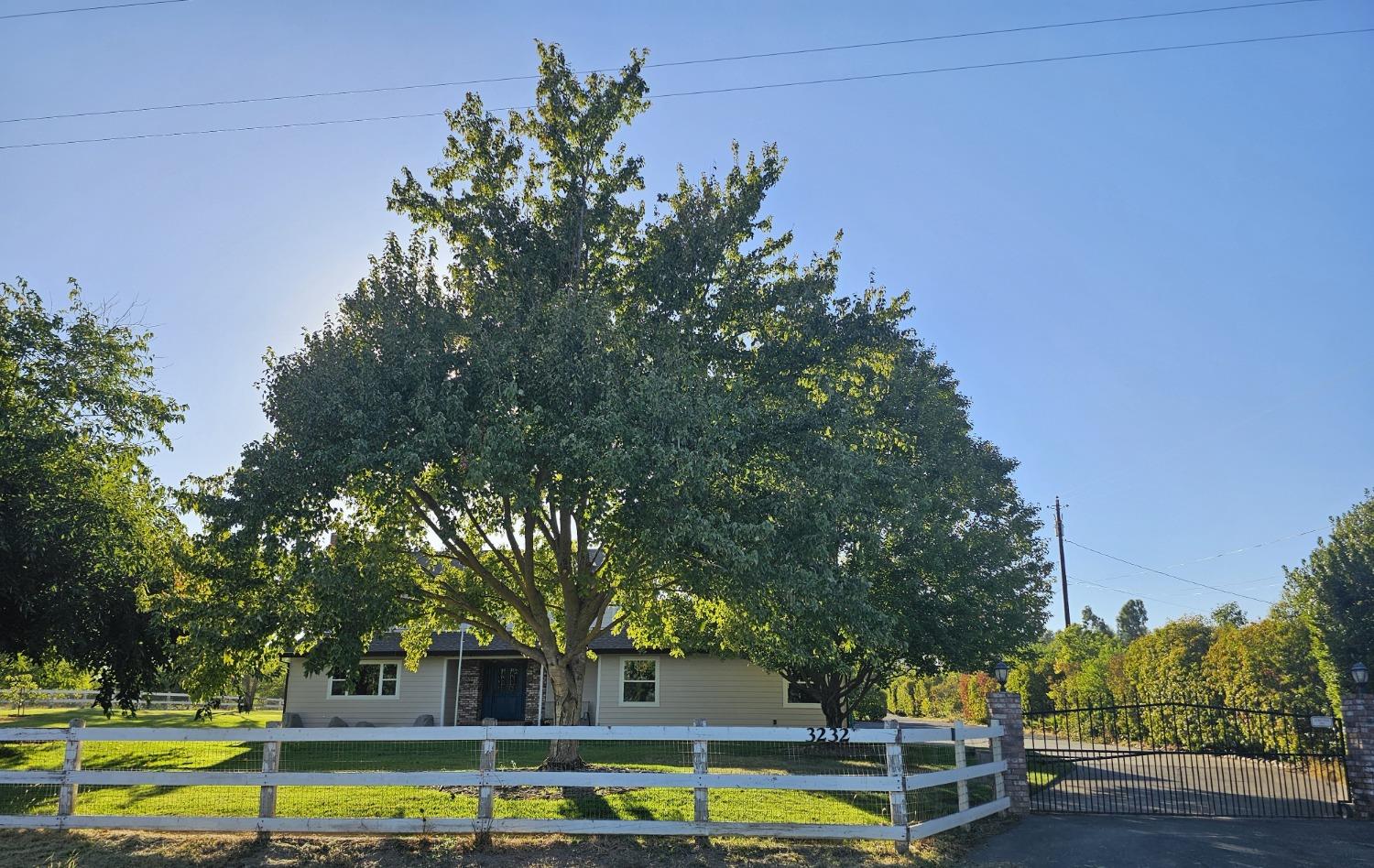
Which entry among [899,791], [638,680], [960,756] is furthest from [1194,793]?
[638,680]

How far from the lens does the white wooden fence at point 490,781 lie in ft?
30.4

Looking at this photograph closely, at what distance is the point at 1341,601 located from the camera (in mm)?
19641

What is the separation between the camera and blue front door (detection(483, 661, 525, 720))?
28.6 meters

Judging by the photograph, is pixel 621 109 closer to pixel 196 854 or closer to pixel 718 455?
pixel 718 455

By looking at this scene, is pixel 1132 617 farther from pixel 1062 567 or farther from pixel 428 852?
pixel 428 852

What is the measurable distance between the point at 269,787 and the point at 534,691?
19.1 m

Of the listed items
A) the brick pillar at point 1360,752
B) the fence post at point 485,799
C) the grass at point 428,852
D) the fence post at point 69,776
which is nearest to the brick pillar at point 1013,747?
the grass at point 428,852

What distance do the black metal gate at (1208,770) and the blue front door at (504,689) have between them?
16.0 metres

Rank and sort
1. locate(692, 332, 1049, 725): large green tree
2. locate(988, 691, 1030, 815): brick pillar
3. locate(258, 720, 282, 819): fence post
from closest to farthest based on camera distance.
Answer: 1. locate(258, 720, 282, 819): fence post
2. locate(988, 691, 1030, 815): brick pillar
3. locate(692, 332, 1049, 725): large green tree

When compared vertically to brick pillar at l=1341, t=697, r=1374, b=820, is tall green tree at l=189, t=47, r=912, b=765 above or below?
above

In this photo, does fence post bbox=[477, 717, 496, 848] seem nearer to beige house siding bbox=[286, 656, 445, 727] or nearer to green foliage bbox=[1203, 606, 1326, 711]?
beige house siding bbox=[286, 656, 445, 727]

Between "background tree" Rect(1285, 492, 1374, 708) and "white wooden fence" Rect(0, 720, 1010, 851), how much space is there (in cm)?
1446

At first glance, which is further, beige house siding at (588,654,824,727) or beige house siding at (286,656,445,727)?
beige house siding at (286,656,445,727)

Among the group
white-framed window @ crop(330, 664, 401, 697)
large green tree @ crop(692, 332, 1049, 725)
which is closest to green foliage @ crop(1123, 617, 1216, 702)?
large green tree @ crop(692, 332, 1049, 725)
